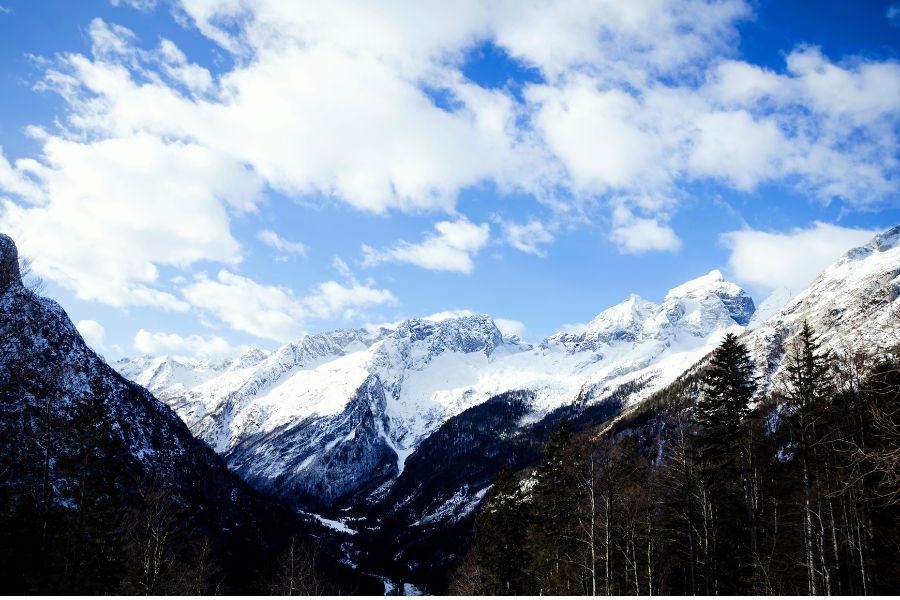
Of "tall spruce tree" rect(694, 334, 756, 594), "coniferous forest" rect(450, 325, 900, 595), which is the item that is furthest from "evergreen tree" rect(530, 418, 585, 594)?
"tall spruce tree" rect(694, 334, 756, 594)

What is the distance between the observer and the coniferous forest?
923 inches

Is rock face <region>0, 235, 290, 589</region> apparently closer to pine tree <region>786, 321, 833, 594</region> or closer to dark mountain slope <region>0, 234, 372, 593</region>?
dark mountain slope <region>0, 234, 372, 593</region>

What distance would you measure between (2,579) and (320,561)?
480ft

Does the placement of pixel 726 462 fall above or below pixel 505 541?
above

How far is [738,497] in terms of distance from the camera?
30.6m

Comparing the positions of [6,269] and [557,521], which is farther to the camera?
[557,521]

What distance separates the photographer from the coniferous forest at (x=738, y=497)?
23438mm

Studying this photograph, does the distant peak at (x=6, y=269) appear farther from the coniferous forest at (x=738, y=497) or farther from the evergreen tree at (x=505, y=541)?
the evergreen tree at (x=505, y=541)

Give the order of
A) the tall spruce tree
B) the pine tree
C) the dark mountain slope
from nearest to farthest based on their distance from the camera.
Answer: the dark mountain slope, the pine tree, the tall spruce tree

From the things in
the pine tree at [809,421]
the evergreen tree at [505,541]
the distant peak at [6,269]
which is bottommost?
the evergreen tree at [505,541]

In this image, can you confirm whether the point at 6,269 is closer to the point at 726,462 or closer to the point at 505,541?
the point at 726,462

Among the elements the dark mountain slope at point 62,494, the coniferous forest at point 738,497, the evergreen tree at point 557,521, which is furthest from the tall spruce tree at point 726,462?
the dark mountain slope at point 62,494

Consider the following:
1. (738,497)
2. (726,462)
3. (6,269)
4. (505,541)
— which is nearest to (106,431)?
(6,269)

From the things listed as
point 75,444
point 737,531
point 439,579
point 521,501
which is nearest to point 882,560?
point 737,531
